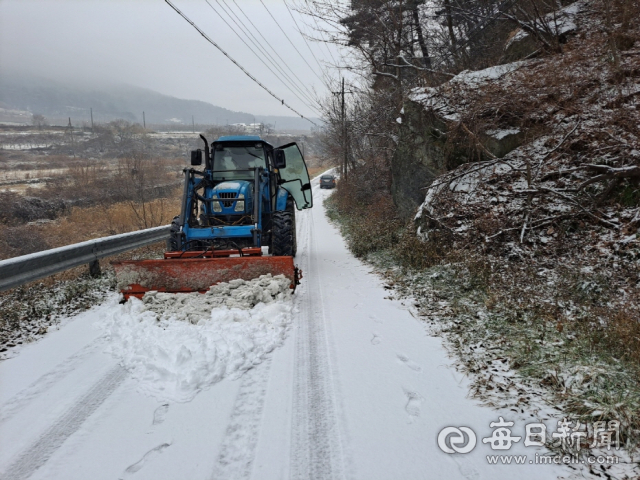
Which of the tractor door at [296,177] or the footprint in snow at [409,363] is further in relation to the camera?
the tractor door at [296,177]

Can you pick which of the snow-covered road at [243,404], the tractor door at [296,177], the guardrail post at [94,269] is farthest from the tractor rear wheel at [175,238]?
the tractor door at [296,177]

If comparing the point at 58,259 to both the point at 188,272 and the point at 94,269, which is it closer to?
the point at 94,269

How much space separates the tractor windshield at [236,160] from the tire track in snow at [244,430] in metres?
5.10

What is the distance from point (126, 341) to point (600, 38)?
390 inches

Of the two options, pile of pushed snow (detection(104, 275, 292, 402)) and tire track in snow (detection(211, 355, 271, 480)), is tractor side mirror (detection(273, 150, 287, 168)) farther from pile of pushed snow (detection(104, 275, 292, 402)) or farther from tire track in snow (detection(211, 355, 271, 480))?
tire track in snow (detection(211, 355, 271, 480))

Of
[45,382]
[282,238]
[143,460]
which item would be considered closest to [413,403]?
[143,460]

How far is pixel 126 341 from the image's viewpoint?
4.06 metres

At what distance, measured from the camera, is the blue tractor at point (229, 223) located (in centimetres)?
533

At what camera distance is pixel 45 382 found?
3.37m

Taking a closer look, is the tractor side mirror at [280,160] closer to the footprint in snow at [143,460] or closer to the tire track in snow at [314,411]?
the tire track in snow at [314,411]

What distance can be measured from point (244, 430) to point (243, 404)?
31 cm

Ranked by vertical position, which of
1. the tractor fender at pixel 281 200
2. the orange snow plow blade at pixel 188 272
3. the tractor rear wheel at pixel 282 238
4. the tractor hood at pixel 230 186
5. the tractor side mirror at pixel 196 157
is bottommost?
the orange snow plow blade at pixel 188 272

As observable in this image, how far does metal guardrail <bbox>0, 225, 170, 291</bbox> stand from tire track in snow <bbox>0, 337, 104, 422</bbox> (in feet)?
5.29

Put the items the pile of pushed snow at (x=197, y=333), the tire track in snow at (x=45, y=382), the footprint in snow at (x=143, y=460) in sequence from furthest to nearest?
the pile of pushed snow at (x=197, y=333) → the tire track in snow at (x=45, y=382) → the footprint in snow at (x=143, y=460)
